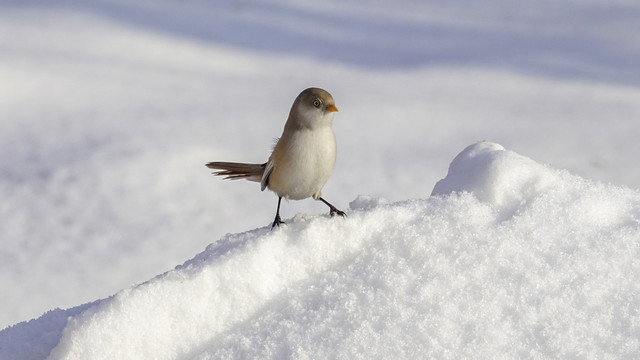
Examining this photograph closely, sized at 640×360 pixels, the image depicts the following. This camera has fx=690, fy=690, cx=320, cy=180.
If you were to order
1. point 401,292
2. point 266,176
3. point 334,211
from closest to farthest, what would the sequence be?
point 401,292
point 334,211
point 266,176

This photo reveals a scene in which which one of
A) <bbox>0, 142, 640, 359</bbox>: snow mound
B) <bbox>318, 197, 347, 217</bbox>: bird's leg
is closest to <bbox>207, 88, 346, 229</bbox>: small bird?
<bbox>318, 197, 347, 217</bbox>: bird's leg

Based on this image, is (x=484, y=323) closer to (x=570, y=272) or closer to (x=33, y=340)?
(x=570, y=272)

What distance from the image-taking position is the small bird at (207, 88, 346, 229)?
157 centimetres

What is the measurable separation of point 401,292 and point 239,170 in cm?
69

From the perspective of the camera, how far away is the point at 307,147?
1568 mm

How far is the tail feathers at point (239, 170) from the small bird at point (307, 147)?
0.17 metres

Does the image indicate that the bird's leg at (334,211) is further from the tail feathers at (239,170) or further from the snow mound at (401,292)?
the tail feathers at (239,170)

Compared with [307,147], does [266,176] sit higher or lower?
lower

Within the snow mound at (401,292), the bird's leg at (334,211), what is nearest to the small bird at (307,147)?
the bird's leg at (334,211)

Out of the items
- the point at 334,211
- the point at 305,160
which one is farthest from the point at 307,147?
the point at 334,211

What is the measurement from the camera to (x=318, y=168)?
1.58 meters

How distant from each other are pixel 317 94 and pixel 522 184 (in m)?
0.51

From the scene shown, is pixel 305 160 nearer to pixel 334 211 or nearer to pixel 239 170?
pixel 334 211

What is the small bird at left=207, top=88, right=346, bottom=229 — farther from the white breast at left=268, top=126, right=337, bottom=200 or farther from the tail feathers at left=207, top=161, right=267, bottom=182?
the tail feathers at left=207, top=161, right=267, bottom=182
